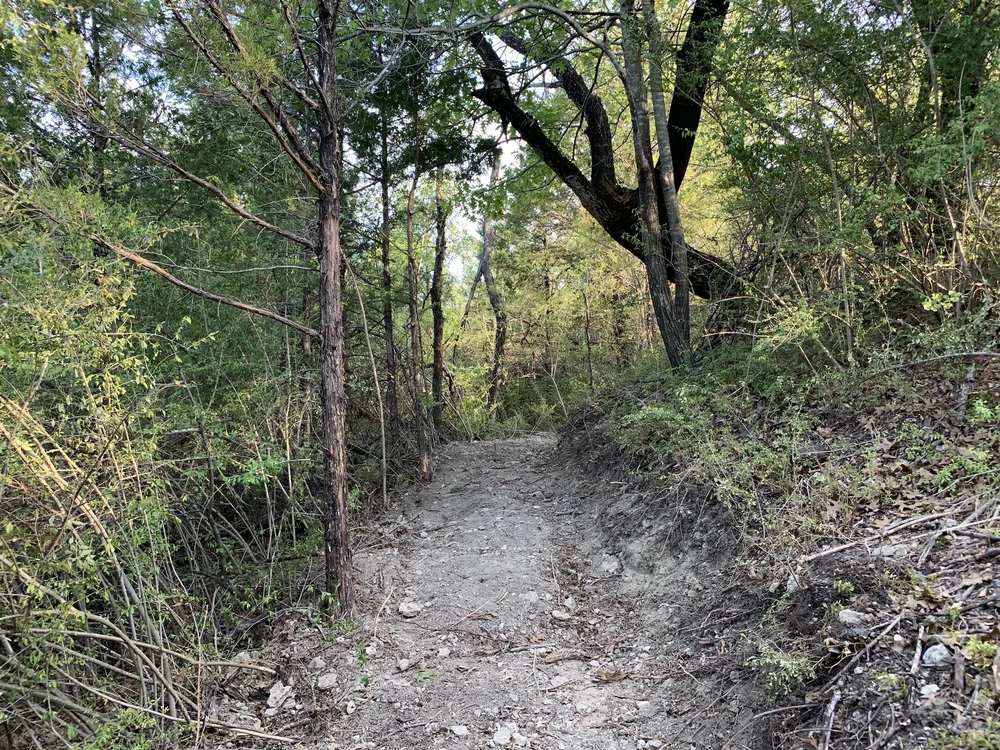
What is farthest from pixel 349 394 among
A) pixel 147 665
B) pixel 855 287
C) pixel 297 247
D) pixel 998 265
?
pixel 998 265

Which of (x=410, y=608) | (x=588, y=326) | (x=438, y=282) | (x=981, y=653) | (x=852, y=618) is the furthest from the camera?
(x=588, y=326)

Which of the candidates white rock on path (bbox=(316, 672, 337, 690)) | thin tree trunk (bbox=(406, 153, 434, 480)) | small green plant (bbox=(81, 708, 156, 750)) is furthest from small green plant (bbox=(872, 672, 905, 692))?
thin tree trunk (bbox=(406, 153, 434, 480))

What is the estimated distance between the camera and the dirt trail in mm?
3035

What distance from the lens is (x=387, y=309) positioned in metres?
7.27

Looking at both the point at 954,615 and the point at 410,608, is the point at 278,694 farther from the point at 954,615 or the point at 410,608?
the point at 954,615

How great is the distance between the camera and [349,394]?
23.5ft

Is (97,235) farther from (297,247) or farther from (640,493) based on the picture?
(640,493)

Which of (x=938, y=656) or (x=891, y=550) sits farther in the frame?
(x=891, y=550)

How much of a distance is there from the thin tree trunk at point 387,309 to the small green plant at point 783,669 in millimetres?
5404

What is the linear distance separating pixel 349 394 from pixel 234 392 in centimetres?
226

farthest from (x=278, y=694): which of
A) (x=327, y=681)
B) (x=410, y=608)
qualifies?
(x=410, y=608)

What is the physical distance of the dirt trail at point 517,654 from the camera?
3.04 metres

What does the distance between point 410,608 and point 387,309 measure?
12.8 ft

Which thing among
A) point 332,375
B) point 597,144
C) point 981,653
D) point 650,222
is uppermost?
point 597,144
